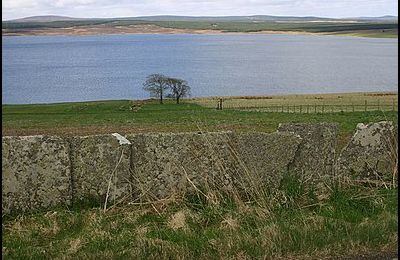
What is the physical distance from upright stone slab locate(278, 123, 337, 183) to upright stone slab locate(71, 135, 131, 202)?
2.00m

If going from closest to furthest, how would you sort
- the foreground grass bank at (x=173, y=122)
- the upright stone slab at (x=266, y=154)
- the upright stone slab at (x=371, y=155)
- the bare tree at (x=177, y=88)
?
the upright stone slab at (x=266, y=154) → the upright stone slab at (x=371, y=155) → the foreground grass bank at (x=173, y=122) → the bare tree at (x=177, y=88)

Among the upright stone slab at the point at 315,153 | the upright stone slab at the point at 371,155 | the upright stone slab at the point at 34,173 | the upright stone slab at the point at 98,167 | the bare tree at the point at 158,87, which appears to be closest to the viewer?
the upright stone slab at the point at 34,173

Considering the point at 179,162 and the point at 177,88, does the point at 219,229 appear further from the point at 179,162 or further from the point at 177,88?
the point at 177,88

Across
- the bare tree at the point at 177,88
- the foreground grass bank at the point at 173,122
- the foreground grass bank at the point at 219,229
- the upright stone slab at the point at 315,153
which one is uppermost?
the upright stone slab at the point at 315,153

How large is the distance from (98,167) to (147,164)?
539 mm

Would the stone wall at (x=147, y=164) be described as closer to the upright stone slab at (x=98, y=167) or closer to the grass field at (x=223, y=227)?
the upright stone slab at (x=98, y=167)

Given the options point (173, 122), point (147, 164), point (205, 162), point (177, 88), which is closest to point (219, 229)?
point (205, 162)

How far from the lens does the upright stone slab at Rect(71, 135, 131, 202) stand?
6.10 m

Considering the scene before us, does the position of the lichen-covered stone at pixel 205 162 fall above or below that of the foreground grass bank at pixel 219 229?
above

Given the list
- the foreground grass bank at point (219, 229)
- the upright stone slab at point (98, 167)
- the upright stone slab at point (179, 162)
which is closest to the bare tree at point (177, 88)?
the upright stone slab at point (179, 162)

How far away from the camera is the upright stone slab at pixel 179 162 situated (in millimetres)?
6250

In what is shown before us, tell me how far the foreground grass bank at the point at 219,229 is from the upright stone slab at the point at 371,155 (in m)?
0.64

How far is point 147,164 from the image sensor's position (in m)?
6.26

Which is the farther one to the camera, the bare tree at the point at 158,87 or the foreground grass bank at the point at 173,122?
the bare tree at the point at 158,87
